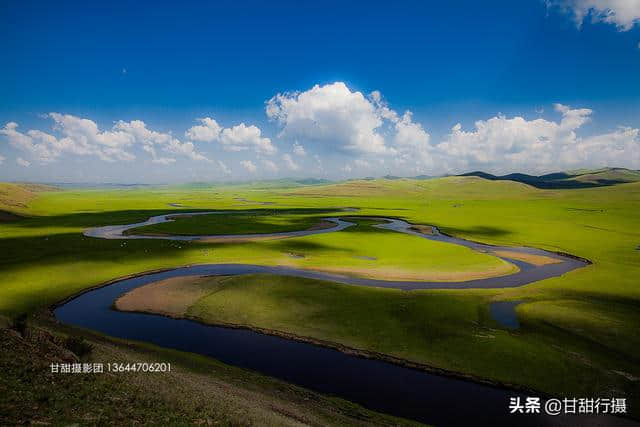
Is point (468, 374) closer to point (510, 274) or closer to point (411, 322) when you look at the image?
point (411, 322)

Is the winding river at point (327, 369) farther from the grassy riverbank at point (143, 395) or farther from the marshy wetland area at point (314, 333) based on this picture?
the grassy riverbank at point (143, 395)

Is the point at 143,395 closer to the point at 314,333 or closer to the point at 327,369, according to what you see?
the point at 327,369

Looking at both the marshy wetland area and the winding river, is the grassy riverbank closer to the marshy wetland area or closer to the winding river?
the marshy wetland area

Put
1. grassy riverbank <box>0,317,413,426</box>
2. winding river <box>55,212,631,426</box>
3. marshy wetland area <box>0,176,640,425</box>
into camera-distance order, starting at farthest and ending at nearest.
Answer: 1. winding river <box>55,212,631,426</box>
2. marshy wetland area <box>0,176,640,425</box>
3. grassy riverbank <box>0,317,413,426</box>

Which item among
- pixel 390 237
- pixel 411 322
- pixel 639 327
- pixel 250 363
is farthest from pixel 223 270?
pixel 639 327

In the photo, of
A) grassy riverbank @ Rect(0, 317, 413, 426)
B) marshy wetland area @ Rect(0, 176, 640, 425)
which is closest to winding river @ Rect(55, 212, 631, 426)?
marshy wetland area @ Rect(0, 176, 640, 425)

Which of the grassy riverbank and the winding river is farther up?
the grassy riverbank

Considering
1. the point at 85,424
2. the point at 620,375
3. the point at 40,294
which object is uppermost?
the point at 85,424

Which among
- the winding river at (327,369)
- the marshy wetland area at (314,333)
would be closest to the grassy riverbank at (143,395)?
the marshy wetland area at (314,333)
